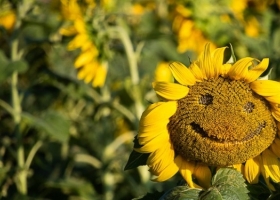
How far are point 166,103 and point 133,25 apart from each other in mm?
2664

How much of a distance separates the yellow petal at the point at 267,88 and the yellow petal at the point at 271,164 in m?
0.13

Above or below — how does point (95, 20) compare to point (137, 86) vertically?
above

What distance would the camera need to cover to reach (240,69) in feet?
5.57

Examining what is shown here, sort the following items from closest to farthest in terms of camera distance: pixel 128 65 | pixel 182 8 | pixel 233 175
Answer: pixel 233 175
pixel 128 65
pixel 182 8

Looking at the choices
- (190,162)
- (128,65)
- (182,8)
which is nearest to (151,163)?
(190,162)

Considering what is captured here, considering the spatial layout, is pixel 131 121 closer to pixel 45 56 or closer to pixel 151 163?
pixel 45 56

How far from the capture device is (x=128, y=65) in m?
3.43

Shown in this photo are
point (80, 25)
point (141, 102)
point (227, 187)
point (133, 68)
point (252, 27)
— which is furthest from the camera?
point (252, 27)

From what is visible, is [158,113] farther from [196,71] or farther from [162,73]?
[162,73]

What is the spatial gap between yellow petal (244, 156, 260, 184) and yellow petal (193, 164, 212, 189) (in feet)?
0.26

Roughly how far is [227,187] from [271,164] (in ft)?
0.44

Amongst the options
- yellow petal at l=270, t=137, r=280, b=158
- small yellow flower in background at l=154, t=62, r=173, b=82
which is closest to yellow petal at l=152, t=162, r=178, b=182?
yellow petal at l=270, t=137, r=280, b=158

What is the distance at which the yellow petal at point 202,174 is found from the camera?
1.74 meters

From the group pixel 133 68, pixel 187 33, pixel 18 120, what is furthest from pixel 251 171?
pixel 187 33
